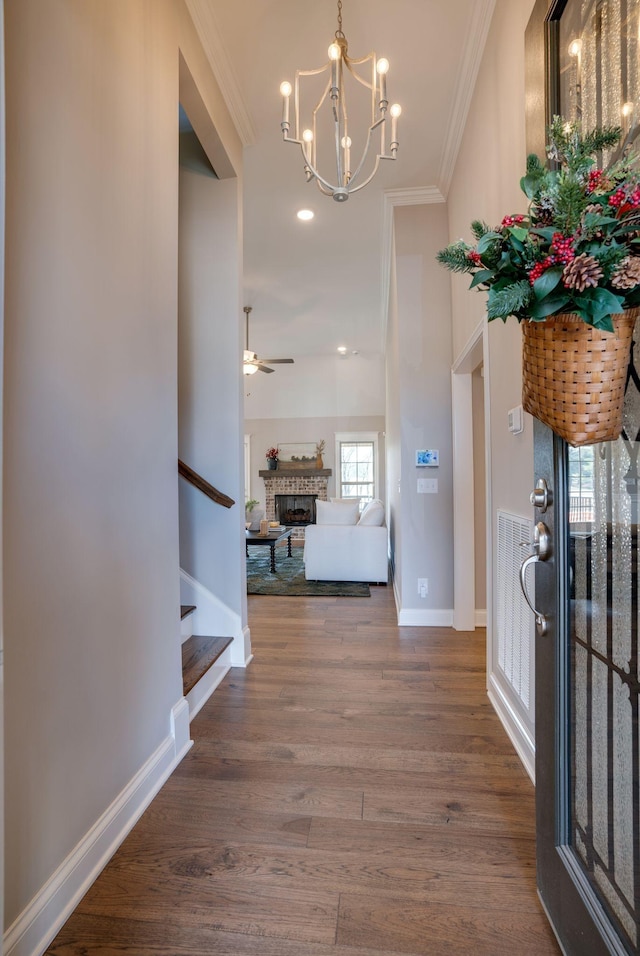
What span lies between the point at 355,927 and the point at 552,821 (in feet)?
1.90

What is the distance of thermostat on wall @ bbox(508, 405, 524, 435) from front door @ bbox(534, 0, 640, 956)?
2.40ft

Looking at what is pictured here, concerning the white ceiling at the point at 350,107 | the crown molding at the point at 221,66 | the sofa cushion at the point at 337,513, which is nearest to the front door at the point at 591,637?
the white ceiling at the point at 350,107

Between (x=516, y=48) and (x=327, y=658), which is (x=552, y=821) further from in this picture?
(x=516, y=48)

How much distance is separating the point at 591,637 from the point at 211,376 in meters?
2.47

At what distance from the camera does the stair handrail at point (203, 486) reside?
2680 mm

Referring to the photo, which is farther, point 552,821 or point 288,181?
point 288,181

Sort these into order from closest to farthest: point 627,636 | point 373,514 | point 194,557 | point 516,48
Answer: point 627,636
point 516,48
point 194,557
point 373,514

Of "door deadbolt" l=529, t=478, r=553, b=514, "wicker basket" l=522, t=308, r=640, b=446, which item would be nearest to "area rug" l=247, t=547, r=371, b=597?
"door deadbolt" l=529, t=478, r=553, b=514

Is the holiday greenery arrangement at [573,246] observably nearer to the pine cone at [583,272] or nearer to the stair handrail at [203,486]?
the pine cone at [583,272]

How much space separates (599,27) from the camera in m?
1.02

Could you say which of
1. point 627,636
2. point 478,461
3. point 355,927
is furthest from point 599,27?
point 478,461

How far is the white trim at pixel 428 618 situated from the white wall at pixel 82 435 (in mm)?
2180

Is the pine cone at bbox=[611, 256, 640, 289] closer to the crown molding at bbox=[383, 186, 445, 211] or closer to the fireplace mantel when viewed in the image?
the crown molding at bbox=[383, 186, 445, 211]

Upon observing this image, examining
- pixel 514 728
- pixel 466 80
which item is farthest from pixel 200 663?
pixel 466 80
